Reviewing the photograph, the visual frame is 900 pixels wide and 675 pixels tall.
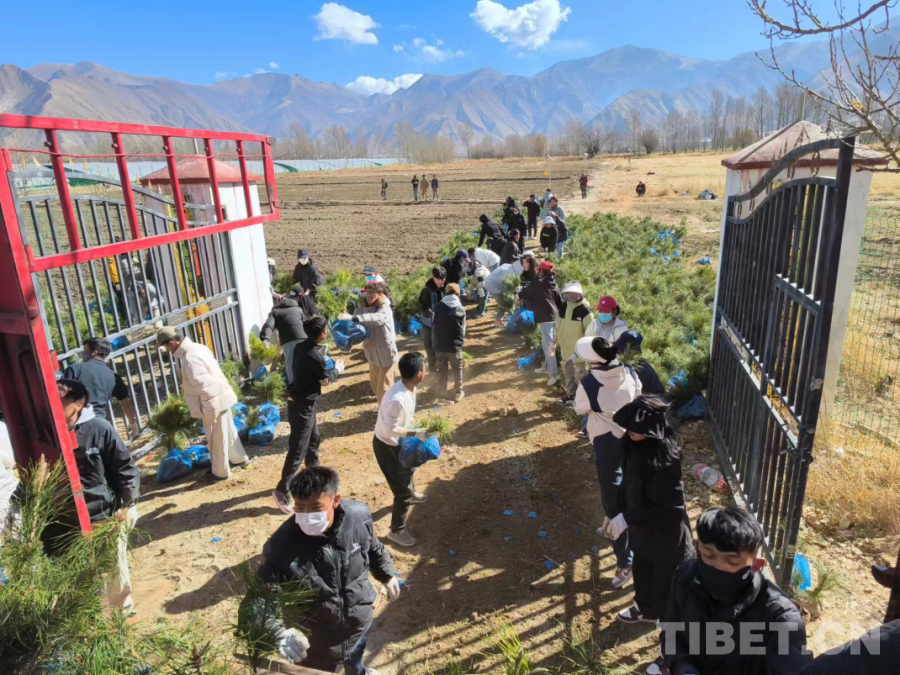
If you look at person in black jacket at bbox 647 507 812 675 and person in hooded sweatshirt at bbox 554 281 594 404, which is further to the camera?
person in hooded sweatshirt at bbox 554 281 594 404

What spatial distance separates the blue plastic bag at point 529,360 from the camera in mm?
8344

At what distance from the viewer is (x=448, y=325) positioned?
23.4 ft

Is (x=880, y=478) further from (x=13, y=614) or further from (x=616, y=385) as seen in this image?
(x=13, y=614)

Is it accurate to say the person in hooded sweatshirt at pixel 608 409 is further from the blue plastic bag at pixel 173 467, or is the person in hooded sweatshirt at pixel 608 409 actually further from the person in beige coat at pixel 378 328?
the blue plastic bag at pixel 173 467

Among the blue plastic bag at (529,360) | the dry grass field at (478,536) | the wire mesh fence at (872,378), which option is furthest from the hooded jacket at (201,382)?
the wire mesh fence at (872,378)

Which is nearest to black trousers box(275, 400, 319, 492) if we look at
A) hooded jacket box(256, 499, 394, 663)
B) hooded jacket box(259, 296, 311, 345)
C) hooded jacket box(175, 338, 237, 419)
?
hooded jacket box(175, 338, 237, 419)

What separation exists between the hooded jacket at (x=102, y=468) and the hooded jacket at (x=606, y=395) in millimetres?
3151

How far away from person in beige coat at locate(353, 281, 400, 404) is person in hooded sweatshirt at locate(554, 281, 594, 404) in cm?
199

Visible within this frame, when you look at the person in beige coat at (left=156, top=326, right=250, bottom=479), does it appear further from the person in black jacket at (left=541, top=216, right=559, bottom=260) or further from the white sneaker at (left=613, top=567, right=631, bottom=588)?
the person in black jacket at (left=541, top=216, right=559, bottom=260)

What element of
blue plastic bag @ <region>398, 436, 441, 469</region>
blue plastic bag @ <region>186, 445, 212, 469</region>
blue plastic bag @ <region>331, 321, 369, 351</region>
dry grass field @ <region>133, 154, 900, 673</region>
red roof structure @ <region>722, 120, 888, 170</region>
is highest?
A: red roof structure @ <region>722, 120, 888, 170</region>

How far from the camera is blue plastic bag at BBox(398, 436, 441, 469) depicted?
165 inches

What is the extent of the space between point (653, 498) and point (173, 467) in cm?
475

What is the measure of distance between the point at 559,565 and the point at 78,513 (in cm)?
324

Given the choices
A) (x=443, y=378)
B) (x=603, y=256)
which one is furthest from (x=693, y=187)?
(x=443, y=378)
